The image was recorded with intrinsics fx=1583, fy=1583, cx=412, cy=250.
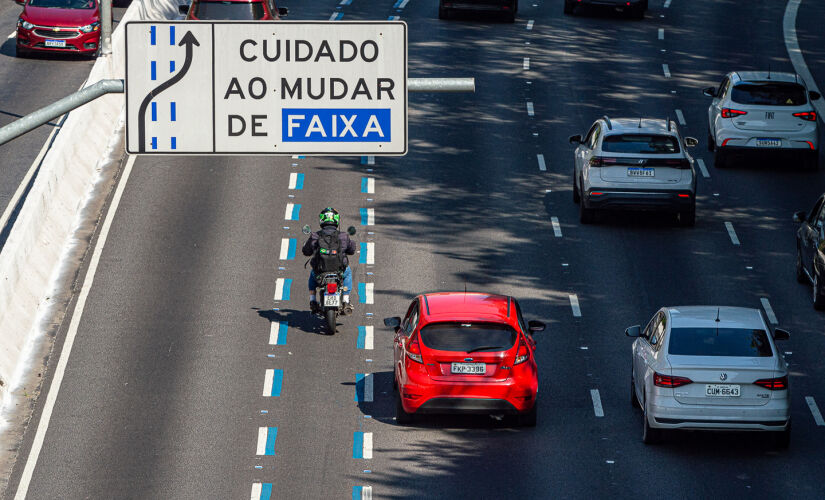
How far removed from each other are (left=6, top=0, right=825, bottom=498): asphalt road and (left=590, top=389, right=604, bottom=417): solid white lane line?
0.11 metres

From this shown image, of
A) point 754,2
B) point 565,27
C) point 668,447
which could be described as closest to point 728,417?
point 668,447

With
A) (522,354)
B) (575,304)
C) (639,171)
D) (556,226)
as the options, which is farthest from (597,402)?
(556,226)

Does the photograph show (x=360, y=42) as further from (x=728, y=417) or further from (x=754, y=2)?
(x=754, y=2)

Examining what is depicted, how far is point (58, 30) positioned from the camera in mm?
39281

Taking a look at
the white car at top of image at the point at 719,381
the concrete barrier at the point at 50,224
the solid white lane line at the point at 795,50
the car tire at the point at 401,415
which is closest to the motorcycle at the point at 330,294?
the car tire at the point at 401,415

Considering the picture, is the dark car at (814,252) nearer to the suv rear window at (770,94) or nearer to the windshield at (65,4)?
the suv rear window at (770,94)

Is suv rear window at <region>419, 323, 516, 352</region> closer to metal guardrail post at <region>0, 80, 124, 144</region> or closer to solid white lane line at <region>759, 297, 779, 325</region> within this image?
solid white lane line at <region>759, 297, 779, 325</region>

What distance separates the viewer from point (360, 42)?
1183cm

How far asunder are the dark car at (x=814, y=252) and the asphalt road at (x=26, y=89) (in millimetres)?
13718

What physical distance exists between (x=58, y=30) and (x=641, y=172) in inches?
685

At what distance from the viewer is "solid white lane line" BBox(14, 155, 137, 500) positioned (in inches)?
→ 704

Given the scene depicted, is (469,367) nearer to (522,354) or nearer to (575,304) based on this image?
(522,354)

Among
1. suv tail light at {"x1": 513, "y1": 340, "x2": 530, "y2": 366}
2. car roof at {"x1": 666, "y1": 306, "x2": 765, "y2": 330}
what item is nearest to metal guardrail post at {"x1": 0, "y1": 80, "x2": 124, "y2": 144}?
suv tail light at {"x1": 513, "y1": 340, "x2": 530, "y2": 366}

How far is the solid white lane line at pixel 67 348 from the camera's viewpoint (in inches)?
704
